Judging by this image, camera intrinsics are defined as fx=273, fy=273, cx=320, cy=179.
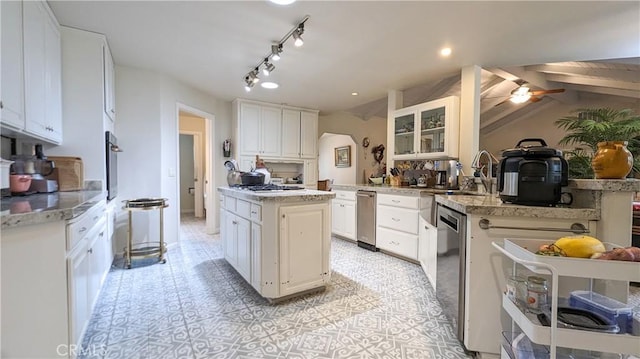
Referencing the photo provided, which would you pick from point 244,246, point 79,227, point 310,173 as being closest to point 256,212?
point 244,246

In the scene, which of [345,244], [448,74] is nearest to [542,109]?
[448,74]

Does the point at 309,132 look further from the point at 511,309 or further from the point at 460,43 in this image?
the point at 511,309

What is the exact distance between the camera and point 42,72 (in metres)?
2.04

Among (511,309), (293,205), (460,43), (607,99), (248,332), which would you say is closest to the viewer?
(511,309)

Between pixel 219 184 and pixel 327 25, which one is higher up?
pixel 327 25

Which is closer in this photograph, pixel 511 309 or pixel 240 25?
pixel 511 309

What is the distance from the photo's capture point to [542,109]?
294 inches

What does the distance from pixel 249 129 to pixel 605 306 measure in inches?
180

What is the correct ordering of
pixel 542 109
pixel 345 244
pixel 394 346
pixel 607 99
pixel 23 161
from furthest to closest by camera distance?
pixel 542 109 < pixel 607 99 < pixel 345 244 < pixel 23 161 < pixel 394 346

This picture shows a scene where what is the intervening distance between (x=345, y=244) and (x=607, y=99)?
7246 millimetres

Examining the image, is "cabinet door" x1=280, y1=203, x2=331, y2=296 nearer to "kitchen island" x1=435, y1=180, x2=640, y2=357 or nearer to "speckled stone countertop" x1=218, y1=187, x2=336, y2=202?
"speckled stone countertop" x1=218, y1=187, x2=336, y2=202

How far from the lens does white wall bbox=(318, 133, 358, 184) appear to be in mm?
6871

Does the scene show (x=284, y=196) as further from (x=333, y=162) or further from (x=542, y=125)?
(x=542, y=125)

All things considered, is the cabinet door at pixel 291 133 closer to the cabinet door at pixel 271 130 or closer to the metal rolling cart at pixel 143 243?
the cabinet door at pixel 271 130
